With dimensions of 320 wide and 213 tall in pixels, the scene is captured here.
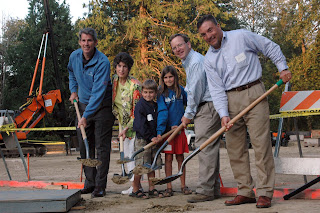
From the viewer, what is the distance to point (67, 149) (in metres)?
21.6

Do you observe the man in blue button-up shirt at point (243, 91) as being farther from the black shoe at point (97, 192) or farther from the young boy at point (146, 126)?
the black shoe at point (97, 192)

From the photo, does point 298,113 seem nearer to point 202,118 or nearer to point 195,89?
point 202,118

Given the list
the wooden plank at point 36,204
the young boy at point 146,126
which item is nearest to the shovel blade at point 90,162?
the young boy at point 146,126

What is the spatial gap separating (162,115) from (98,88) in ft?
3.01

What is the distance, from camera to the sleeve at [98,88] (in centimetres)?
604

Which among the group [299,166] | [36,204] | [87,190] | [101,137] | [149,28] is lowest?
[87,190]

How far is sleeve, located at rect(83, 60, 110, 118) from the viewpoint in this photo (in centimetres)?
604

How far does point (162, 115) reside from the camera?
Result: 6.02m

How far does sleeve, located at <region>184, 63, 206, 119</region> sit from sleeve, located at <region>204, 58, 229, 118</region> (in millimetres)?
297

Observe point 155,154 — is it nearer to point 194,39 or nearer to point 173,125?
point 173,125

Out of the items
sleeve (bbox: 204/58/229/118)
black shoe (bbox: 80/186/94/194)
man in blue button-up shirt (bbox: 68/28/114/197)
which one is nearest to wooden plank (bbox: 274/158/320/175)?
sleeve (bbox: 204/58/229/118)

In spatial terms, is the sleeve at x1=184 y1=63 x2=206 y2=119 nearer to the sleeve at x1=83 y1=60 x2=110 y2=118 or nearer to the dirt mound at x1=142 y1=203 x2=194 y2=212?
the dirt mound at x1=142 y1=203 x2=194 y2=212

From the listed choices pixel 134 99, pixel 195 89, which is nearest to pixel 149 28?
pixel 134 99

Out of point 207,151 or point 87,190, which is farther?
point 87,190
